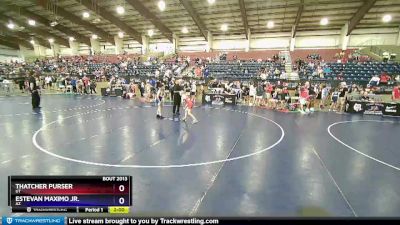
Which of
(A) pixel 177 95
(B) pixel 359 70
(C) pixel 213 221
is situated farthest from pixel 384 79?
(C) pixel 213 221

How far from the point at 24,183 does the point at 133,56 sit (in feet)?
135

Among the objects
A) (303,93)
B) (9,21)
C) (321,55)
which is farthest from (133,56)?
(303,93)

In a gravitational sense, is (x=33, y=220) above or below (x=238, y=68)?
below

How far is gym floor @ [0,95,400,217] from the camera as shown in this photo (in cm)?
486

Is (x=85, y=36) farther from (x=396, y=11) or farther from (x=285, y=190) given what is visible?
(x=285, y=190)

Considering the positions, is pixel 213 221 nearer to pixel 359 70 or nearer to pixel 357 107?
pixel 357 107

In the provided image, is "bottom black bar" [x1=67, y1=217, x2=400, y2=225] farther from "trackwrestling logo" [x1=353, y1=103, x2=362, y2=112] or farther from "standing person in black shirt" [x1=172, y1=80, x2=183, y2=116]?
"trackwrestling logo" [x1=353, y1=103, x2=362, y2=112]

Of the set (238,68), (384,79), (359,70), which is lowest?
(384,79)

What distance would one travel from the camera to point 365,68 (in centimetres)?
2494

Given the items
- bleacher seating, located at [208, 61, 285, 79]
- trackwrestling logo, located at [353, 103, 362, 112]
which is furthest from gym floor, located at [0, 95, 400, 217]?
bleacher seating, located at [208, 61, 285, 79]
